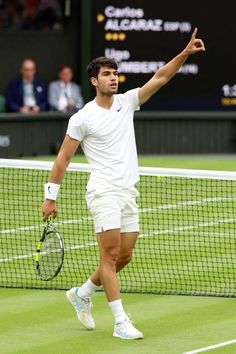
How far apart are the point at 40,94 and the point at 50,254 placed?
12580mm

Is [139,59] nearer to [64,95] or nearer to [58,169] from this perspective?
[64,95]

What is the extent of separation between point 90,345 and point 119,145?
1.56m

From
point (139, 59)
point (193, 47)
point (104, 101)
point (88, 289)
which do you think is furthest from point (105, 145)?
point (139, 59)

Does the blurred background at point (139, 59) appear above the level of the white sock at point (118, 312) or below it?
above

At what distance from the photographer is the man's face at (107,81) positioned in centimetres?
1042

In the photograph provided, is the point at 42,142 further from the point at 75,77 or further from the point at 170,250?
the point at 170,250

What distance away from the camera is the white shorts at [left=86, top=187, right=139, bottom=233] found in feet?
33.7

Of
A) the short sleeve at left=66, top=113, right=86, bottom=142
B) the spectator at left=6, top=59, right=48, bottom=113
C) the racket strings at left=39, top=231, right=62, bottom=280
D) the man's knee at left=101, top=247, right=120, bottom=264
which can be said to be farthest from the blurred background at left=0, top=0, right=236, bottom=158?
the man's knee at left=101, top=247, right=120, bottom=264

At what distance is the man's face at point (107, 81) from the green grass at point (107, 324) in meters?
1.88

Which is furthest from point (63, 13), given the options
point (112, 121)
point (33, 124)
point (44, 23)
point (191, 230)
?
point (112, 121)

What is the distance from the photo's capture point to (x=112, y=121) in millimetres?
10461

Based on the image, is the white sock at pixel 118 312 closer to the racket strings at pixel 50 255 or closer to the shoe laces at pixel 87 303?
the shoe laces at pixel 87 303

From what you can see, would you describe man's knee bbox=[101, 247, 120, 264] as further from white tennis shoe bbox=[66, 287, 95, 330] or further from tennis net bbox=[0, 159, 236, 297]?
tennis net bbox=[0, 159, 236, 297]

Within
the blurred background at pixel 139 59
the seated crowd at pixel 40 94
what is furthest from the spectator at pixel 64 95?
the blurred background at pixel 139 59
